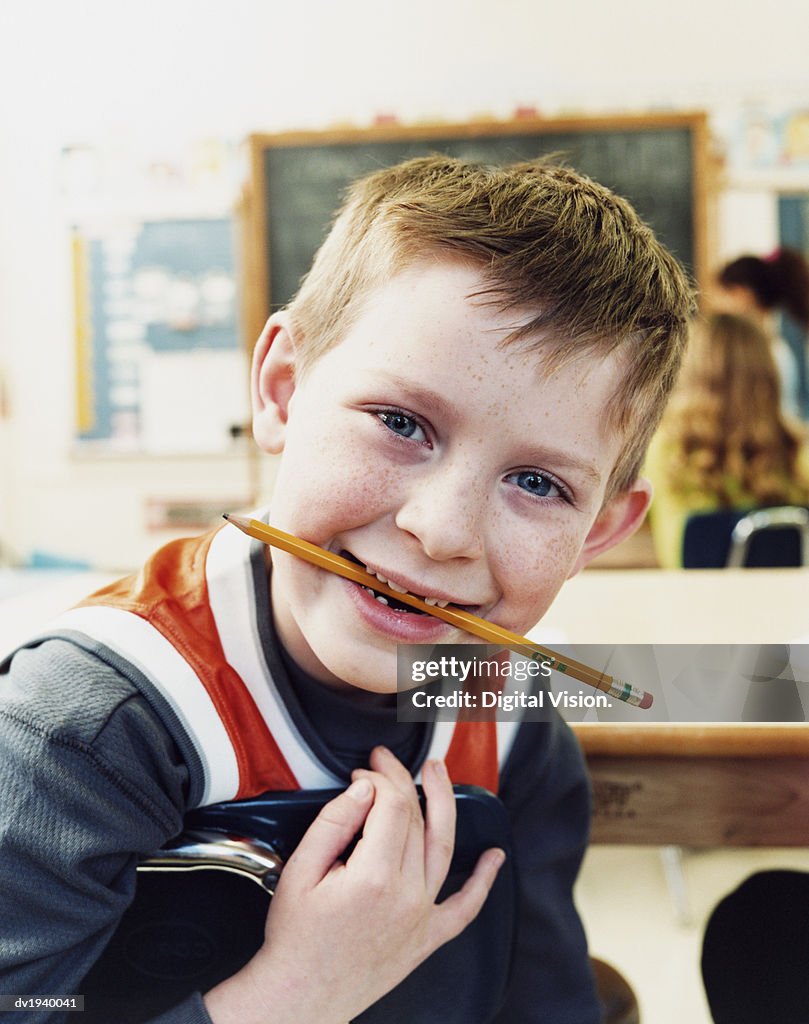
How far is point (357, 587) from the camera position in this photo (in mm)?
346

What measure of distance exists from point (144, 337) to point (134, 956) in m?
2.36

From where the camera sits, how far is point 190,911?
1.18ft

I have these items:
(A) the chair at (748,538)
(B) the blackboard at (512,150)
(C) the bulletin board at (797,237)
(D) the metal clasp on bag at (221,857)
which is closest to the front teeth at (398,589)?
(D) the metal clasp on bag at (221,857)

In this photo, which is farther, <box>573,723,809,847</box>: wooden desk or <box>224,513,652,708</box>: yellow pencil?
<box>573,723,809,847</box>: wooden desk

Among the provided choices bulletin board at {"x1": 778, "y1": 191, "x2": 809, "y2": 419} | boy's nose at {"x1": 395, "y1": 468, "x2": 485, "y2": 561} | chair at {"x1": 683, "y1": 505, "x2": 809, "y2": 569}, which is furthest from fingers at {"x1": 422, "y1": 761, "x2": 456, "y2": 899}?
bulletin board at {"x1": 778, "y1": 191, "x2": 809, "y2": 419}

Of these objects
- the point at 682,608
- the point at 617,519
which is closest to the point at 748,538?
the point at 682,608

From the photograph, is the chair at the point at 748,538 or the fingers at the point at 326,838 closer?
the fingers at the point at 326,838

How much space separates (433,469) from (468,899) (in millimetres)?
182

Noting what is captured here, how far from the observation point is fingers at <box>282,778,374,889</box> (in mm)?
352

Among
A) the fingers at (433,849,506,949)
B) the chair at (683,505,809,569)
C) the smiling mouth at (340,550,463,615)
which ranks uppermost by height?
the smiling mouth at (340,550,463,615)

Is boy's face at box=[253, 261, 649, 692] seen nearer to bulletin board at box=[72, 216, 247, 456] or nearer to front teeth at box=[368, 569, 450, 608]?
front teeth at box=[368, 569, 450, 608]

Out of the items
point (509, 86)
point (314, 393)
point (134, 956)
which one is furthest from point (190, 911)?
point (509, 86)

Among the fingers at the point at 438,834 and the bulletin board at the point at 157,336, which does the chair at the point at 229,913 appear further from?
the bulletin board at the point at 157,336

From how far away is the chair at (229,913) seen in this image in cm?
35
